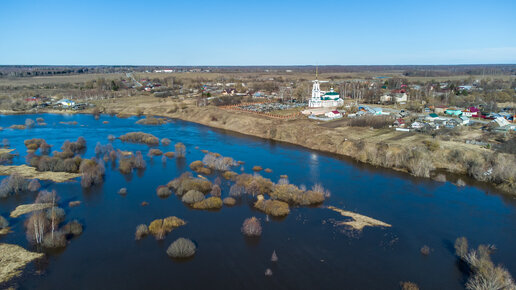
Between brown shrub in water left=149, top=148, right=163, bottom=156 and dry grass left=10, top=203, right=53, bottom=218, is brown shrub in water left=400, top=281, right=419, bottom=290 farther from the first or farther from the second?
brown shrub in water left=149, top=148, right=163, bottom=156

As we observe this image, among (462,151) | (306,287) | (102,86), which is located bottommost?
(306,287)

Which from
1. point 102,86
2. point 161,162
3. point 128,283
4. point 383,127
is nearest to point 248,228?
point 128,283

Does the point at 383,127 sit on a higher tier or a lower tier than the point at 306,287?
higher

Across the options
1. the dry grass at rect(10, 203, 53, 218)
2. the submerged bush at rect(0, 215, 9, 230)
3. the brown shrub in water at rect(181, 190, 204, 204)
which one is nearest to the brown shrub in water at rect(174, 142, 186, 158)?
the brown shrub in water at rect(181, 190, 204, 204)

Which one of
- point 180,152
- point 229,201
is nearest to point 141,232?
point 229,201

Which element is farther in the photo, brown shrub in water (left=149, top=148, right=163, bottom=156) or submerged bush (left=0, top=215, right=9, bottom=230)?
brown shrub in water (left=149, top=148, right=163, bottom=156)

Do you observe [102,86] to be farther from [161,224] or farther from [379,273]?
[379,273]
